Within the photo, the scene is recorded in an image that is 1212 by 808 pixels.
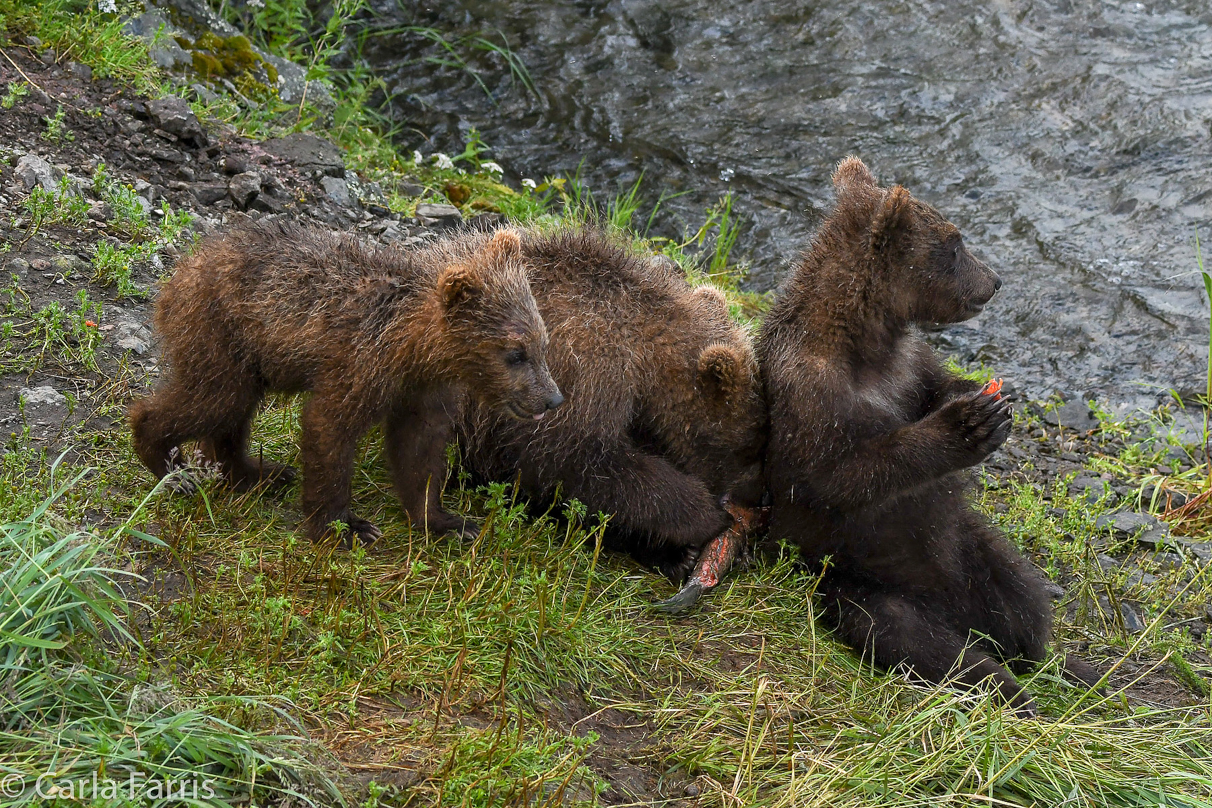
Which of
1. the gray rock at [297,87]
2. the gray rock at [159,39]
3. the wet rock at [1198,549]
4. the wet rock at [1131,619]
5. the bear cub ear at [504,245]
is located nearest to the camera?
the bear cub ear at [504,245]

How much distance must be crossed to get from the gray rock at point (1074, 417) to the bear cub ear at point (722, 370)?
3.47 meters

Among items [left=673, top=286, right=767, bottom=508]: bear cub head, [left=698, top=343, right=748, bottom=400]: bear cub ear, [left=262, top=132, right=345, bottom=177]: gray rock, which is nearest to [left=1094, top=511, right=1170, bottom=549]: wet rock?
[left=673, top=286, right=767, bottom=508]: bear cub head

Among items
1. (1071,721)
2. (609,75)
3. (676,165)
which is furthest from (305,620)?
(609,75)

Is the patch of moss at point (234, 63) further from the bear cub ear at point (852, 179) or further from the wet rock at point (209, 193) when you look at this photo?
the bear cub ear at point (852, 179)

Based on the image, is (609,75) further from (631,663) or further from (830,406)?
(631,663)

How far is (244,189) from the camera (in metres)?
6.85

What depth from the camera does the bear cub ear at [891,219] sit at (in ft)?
16.0

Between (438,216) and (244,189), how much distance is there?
1.28 meters

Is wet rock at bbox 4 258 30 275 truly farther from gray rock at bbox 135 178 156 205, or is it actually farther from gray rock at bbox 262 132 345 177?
gray rock at bbox 262 132 345 177

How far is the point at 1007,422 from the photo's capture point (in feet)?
15.4

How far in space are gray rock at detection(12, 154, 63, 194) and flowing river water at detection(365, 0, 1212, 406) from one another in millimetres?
3837

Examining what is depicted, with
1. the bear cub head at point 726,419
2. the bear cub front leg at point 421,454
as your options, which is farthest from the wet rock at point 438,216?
the bear cub front leg at point 421,454

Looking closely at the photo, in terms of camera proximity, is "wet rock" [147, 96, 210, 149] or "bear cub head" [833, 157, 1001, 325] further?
"wet rock" [147, 96, 210, 149]

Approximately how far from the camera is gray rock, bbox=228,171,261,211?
6840mm
